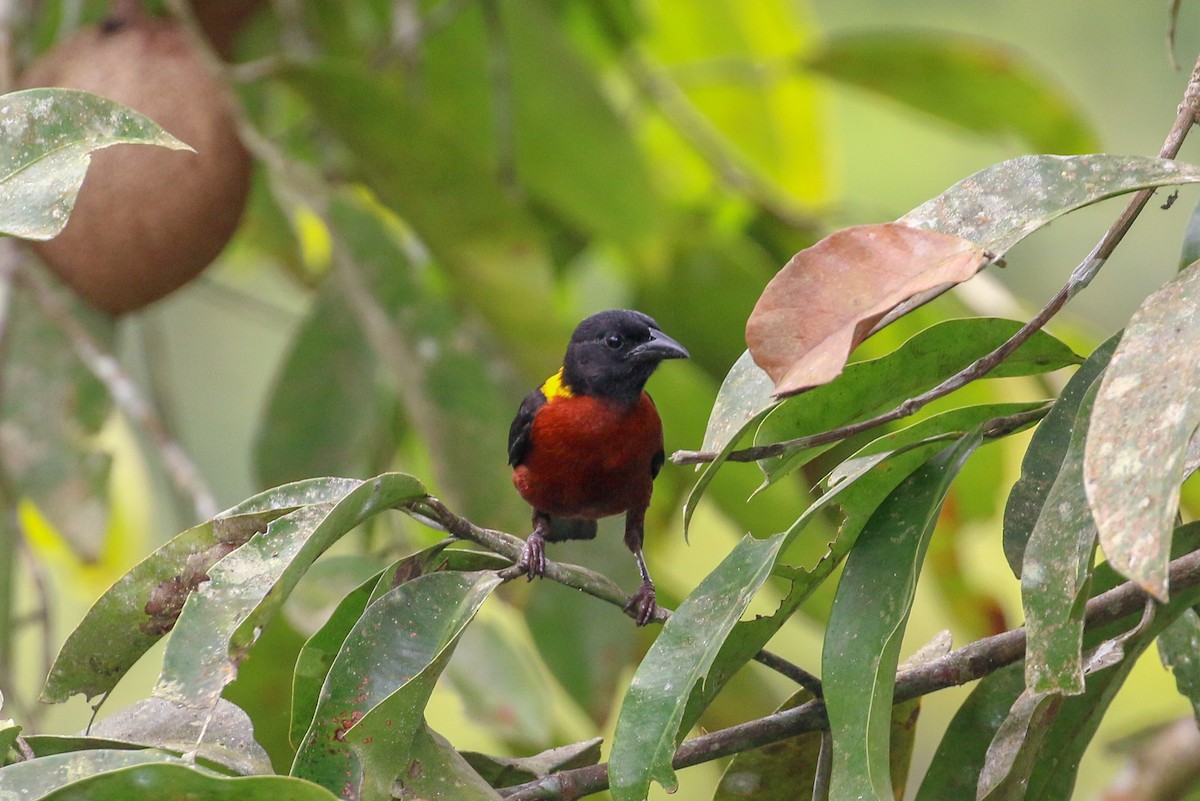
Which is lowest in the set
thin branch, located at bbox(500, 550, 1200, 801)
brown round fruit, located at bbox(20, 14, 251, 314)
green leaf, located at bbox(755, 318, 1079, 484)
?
thin branch, located at bbox(500, 550, 1200, 801)

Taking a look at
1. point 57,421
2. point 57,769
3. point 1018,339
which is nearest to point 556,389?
point 57,421

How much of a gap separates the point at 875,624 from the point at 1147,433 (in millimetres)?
378

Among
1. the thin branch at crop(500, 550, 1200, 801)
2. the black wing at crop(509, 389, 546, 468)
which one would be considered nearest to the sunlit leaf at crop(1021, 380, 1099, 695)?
the thin branch at crop(500, 550, 1200, 801)

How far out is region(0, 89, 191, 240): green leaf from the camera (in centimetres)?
136

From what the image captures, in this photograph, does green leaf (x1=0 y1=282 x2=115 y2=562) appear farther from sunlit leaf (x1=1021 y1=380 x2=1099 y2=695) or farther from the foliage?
sunlit leaf (x1=1021 y1=380 x2=1099 y2=695)

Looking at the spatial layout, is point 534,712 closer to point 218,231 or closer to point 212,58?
point 218,231

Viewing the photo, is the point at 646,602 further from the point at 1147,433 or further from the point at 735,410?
the point at 1147,433

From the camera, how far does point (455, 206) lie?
3217 millimetres

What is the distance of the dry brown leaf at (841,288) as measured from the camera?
44.1 inches

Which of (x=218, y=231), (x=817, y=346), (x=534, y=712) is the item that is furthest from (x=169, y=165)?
(x=817, y=346)

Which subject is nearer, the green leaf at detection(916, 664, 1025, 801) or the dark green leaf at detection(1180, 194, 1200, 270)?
the dark green leaf at detection(1180, 194, 1200, 270)

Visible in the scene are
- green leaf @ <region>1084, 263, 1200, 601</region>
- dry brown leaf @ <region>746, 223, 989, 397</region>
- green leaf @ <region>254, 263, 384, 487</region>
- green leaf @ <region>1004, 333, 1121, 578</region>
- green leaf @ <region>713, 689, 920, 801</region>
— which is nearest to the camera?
green leaf @ <region>1084, 263, 1200, 601</region>

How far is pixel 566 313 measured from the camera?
4.41 meters

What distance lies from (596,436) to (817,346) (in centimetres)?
158
